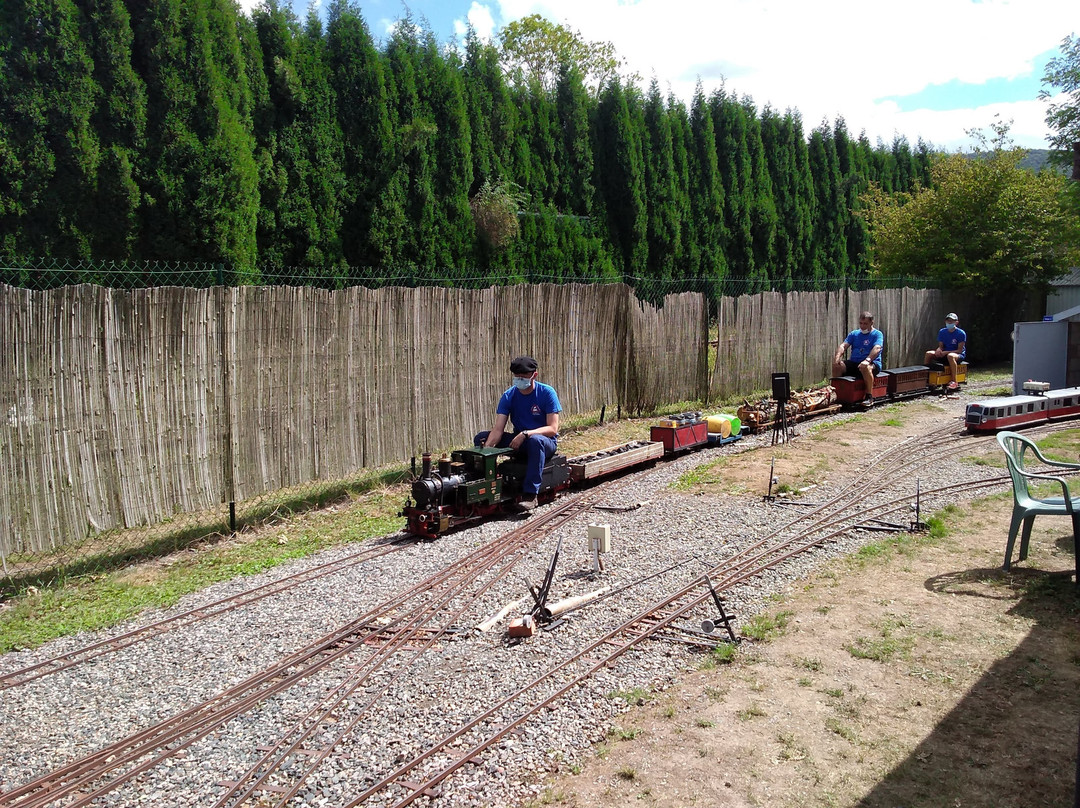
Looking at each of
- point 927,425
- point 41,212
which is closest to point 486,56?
point 41,212

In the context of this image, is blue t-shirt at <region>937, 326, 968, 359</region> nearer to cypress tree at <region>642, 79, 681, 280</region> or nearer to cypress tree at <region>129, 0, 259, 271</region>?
cypress tree at <region>642, 79, 681, 280</region>

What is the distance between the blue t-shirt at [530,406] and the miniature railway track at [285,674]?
1.44 meters

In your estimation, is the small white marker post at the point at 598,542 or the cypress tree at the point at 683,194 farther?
the cypress tree at the point at 683,194

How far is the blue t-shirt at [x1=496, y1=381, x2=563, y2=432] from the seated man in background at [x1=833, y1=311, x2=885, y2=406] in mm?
8840

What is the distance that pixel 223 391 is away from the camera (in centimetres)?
816

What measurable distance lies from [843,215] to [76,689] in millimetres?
32121

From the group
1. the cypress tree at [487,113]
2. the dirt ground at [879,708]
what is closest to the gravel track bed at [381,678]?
the dirt ground at [879,708]

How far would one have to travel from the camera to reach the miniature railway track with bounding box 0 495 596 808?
3957 mm

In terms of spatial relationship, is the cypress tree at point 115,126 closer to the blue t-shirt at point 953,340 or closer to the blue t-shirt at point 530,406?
the blue t-shirt at point 530,406

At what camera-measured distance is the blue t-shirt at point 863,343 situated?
15477mm

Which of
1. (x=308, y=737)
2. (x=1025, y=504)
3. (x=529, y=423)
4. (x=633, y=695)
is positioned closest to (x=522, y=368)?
(x=529, y=423)

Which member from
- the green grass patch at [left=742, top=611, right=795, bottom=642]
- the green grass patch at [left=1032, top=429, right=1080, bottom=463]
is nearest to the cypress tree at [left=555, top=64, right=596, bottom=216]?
the green grass patch at [left=1032, top=429, right=1080, bottom=463]

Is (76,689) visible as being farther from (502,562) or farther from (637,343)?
(637,343)

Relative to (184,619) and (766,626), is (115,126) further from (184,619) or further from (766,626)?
(766,626)
